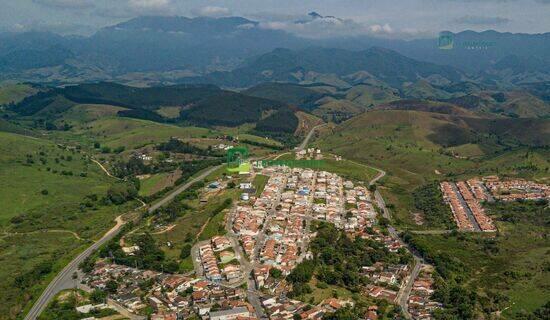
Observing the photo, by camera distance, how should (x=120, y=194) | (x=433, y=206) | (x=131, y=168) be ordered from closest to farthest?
(x=433, y=206)
(x=120, y=194)
(x=131, y=168)

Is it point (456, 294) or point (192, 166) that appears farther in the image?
point (192, 166)

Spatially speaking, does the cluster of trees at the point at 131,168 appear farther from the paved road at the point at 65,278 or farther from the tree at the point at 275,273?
the tree at the point at 275,273

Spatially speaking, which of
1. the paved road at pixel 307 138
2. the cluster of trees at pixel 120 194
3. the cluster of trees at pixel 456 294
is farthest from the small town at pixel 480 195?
the cluster of trees at pixel 120 194

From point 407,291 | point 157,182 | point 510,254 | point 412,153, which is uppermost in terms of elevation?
point 407,291

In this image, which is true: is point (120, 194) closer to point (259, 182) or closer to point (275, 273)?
point (259, 182)

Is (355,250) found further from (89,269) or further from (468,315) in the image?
(89,269)

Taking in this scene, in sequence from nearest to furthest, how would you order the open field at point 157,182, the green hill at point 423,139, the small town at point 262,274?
the small town at point 262,274 < the open field at point 157,182 < the green hill at point 423,139

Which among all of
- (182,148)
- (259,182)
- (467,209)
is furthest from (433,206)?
(182,148)

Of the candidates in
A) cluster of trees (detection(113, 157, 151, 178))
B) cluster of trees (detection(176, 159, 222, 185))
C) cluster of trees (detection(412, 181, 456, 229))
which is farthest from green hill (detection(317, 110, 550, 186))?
cluster of trees (detection(113, 157, 151, 178))

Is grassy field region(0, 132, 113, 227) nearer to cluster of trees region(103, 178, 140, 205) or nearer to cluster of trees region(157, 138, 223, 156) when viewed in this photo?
cluster of trees region(103, 178, 140, 205)
